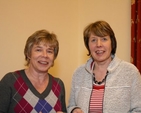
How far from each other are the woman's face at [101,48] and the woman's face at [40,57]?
366 millimetres

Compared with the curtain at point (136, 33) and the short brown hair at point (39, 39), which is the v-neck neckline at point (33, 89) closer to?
the short brown hair at point (39, 39)

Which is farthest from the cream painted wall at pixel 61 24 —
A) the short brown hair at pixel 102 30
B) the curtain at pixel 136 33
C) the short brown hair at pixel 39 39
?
the short brown hair at pixel 102 30

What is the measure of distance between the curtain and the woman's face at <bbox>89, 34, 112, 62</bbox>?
50 cm

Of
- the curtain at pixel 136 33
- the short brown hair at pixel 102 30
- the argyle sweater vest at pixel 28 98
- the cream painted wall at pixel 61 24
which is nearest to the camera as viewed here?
the argyle sweater vest at pixel 28 98

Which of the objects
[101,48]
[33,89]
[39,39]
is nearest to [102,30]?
[101,48]

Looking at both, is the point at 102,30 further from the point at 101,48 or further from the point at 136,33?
the point at 136,33

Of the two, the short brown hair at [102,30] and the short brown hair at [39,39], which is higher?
the short brown hair at [102,30]

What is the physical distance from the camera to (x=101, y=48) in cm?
159

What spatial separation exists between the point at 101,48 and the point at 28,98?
0.71 m

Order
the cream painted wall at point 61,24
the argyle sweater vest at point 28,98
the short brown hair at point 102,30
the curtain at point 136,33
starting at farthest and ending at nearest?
the curtain at point 136,33 → the cream painted wall at point 61,24 → the short brown hair at point 102,30 → the argyle sweater vest at point 28,98

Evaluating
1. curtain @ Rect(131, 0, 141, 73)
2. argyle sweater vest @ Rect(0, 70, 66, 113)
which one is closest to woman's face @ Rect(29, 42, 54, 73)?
argyle sweater vest @ Rect(0, 70, 66, 113)

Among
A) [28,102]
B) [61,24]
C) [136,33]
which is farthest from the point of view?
[61,24]

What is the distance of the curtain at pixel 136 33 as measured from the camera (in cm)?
196

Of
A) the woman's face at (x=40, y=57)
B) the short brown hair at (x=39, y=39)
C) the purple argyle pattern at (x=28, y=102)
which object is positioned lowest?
the purple argyle pattern at (x=28, y=102)
